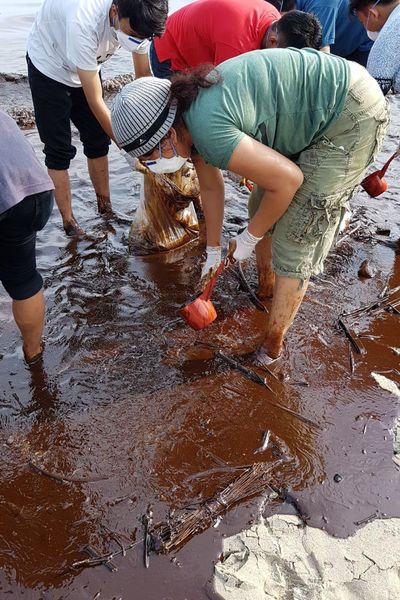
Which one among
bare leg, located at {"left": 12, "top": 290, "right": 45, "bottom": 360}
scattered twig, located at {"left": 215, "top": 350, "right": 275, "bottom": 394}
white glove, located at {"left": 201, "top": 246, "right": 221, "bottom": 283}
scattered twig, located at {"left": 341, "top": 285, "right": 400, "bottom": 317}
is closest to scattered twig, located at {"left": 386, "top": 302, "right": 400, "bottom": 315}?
scattered twig, located at {"left": 341, "top": 285, "right": 400, "bottom": 317}

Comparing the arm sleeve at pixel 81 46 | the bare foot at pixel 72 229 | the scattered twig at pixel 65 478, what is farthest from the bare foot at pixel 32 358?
the arm sleeve at pixel 81 46

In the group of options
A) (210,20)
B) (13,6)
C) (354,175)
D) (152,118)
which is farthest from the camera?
(13,6)

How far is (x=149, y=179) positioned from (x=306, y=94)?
5.11ft

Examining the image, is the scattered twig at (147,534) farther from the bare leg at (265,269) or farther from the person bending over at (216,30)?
the person bending over at (216,30)

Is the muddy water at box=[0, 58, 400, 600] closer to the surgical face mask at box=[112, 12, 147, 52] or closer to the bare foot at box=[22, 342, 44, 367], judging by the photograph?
the bare foot at box=[22, 342, 44, 367]

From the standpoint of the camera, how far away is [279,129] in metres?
2.15

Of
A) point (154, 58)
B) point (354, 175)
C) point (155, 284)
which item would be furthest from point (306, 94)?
point (154, 58)

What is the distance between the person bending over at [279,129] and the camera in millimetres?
1998

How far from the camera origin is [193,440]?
2.27 m

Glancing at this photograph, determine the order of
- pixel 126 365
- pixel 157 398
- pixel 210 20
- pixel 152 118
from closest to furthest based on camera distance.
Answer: pixel 152 118 < pixel 157 398 < pixel 126 365 < pixel 210 20

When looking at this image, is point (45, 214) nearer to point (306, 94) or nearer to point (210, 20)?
point (306, 94)

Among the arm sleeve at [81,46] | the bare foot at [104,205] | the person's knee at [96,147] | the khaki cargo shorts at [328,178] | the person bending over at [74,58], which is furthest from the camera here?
the bare foot at [104,205]

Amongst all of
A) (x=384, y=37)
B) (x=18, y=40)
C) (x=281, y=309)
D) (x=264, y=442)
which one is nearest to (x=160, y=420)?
(x=264, y=442)

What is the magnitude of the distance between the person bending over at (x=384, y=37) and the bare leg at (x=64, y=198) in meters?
2.12
